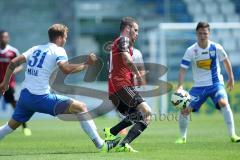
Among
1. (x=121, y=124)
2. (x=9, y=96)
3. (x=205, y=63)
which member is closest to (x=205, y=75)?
(x=205, y=63)

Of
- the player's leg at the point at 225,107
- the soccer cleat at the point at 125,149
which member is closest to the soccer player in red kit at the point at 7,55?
the player's leg at the point at 225,107

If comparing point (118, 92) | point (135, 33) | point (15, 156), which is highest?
point (135, 33)

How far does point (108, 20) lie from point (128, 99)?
22675 mm

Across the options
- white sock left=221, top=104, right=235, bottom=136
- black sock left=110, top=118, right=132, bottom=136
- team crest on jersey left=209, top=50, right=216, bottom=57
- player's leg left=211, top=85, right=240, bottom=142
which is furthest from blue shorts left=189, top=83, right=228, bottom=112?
black sock left=110, top=118, right=132, bottom=136

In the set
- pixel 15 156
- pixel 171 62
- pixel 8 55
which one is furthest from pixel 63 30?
pixel 171 62

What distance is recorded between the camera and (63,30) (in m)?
11.8

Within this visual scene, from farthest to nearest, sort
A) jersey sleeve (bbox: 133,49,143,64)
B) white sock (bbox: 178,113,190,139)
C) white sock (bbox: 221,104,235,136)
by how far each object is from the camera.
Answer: jersey sleeve (bbox: 133,49,143,64), white sock (bbox: 178,113,190,139), white sock (bbox: 221,104,235,136)

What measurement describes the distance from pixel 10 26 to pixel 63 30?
22337 mm

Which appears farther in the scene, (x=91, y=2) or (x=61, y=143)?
(x=91, y=2)

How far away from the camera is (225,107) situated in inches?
566

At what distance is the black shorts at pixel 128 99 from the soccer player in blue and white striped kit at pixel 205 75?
98.7 inches

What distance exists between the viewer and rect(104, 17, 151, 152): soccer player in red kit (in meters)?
11.9

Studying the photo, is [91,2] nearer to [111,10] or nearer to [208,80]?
[111,10]

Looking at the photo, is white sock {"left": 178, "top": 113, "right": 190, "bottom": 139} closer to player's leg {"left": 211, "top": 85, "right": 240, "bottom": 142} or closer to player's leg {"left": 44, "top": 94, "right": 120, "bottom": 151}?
player's leg {"left": 211, "top": 85, "right": 240, "bottom": 142}
